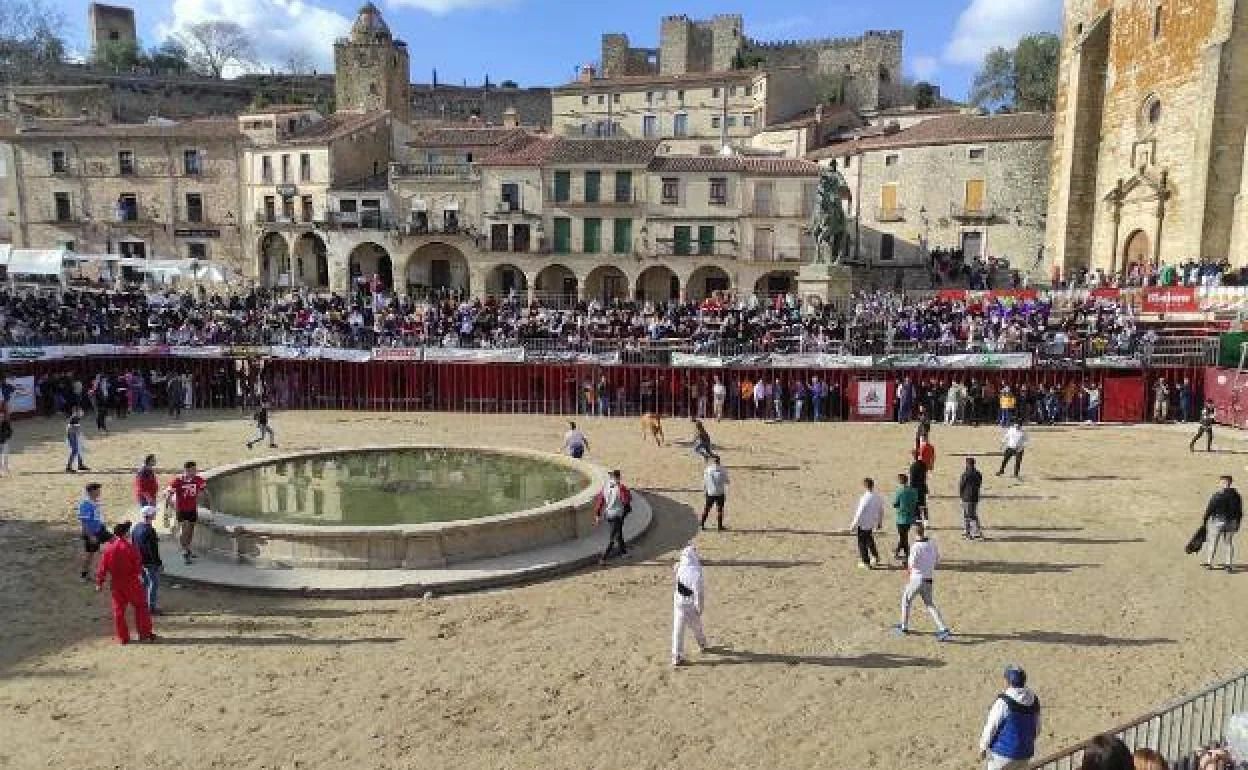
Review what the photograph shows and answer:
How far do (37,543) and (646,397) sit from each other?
16137 mm

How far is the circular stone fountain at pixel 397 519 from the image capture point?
40.3 ft

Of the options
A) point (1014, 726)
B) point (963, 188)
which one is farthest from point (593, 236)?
point (1014, 726)

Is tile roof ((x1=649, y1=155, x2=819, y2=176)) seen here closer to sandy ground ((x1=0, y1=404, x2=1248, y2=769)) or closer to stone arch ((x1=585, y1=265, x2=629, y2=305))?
stone arch ((x1=585, y1=265, x2=629, y2=305))

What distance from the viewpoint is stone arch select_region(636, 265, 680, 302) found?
159 feet

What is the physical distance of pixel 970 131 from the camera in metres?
48.1

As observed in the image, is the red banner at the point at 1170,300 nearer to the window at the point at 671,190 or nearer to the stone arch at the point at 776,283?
the stone arch at the point at 776,283

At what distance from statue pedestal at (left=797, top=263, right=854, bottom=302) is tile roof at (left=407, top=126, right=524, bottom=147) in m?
25.8

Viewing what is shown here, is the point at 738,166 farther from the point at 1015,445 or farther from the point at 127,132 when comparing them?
the point at 127,132

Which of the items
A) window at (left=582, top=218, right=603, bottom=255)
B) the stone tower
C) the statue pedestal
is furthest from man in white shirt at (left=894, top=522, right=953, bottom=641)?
the stone tower

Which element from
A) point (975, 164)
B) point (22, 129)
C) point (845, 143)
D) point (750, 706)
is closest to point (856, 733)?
point (750, 706)

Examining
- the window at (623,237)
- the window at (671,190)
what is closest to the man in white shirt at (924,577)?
the window at (671,190)

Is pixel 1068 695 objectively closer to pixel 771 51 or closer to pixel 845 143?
pixel 845 143

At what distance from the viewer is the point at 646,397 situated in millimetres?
26859

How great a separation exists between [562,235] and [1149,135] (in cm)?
2600
